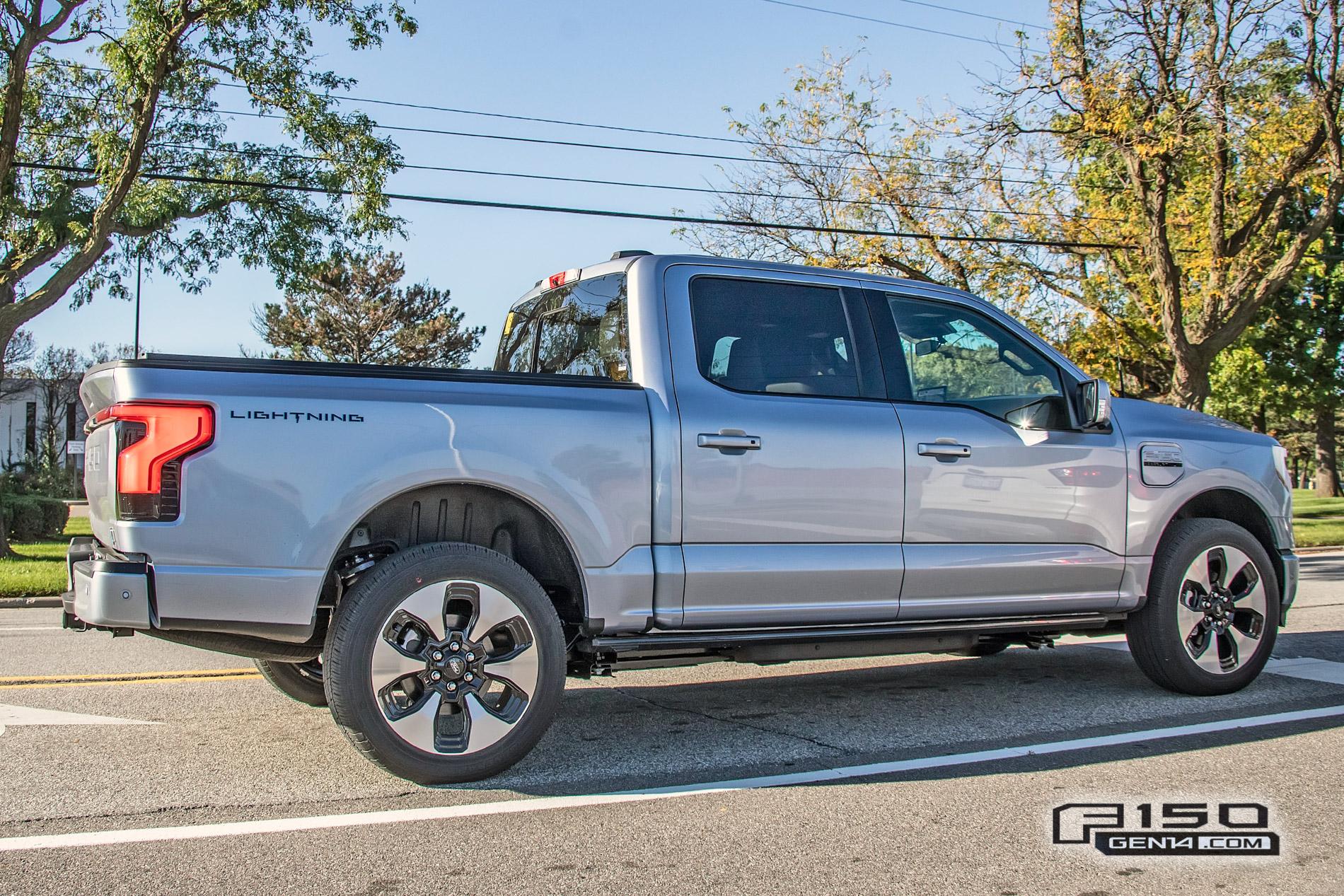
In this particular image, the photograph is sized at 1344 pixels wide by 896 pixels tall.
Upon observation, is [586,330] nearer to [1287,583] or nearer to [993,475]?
[993,475]

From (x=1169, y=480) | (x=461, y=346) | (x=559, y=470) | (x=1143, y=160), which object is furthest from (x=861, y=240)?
(x=461, y=346)

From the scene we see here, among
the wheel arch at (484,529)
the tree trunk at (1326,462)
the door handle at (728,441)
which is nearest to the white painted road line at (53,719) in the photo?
the wheel arch at (484,529)

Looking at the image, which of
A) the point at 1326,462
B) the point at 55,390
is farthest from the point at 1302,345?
the point at 55,390

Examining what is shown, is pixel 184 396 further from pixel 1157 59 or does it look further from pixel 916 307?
pixel 1157 59

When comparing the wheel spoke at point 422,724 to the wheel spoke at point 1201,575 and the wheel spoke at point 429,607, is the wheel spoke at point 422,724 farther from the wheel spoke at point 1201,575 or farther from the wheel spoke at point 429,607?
the wheel spoke at point 1201,575

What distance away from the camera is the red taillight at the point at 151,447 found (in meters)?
3.92

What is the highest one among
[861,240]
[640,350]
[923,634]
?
[861,240]

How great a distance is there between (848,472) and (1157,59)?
54.0 feet

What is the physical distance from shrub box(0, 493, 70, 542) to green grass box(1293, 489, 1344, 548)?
67.4ft

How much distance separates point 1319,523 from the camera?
1020 inches

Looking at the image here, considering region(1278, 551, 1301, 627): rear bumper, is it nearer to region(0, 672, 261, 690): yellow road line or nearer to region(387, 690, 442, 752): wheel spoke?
region(387, 690, 442, 752): wheel spoke

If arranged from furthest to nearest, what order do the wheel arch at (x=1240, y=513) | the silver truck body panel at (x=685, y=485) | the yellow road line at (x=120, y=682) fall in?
1. the yellow road line at (x=120, y=682)
2. the wheel arch at (x=1240, y=513)
3. the silver truck body panel at (x=685, y=485)

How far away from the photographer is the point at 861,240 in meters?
21.5

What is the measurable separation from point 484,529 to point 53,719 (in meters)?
2.39
